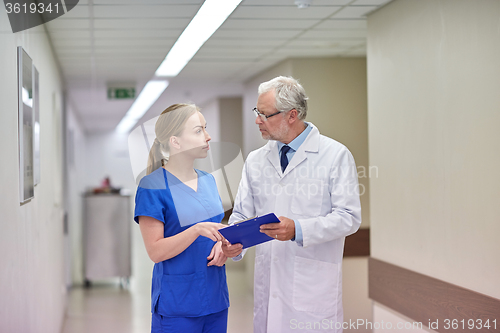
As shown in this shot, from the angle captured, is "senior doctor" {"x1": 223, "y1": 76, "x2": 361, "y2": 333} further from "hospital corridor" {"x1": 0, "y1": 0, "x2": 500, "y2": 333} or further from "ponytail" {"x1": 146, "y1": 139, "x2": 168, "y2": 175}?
"ponytail" {"x1": 146, "y1": 139, "x2": 168, "y2": 175}

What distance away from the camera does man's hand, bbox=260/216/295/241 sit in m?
1.77

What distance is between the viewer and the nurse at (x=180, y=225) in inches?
71.5

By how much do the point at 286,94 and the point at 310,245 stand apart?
65cm

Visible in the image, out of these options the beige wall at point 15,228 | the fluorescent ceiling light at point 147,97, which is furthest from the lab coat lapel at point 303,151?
the fluorescent ceiling light at point 147,97

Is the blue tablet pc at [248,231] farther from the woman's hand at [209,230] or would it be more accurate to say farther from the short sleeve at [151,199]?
the short sleeve at [151,199]

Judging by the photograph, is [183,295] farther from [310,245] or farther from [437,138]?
[437,138]

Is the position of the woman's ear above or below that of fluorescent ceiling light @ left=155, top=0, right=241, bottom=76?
below

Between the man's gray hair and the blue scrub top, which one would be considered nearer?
the blue scrub top

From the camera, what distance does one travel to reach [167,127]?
1.85 m

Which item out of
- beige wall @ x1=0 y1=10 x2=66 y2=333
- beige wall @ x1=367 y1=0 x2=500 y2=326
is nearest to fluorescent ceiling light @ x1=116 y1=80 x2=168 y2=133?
beige wall @ x1=0 y1=10 x2=66 y2=333

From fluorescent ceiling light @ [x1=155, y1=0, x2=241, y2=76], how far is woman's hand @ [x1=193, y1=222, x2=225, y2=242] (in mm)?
1940

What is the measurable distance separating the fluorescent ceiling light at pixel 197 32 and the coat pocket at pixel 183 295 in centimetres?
204

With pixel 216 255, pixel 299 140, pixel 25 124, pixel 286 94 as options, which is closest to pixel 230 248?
pixel 216 255

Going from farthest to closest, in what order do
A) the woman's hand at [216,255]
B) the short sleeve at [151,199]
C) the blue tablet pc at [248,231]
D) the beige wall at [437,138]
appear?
the beige wall at [437,138] → the woman's hand at [216,255] → the short sleeve at [151,199] → the blue tablet pc at [248,231]
